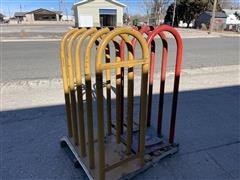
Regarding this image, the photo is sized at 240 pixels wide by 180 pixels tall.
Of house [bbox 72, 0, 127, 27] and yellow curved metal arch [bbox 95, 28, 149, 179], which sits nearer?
yellow curved metal arch [bbox 95, 28, 149, 179]

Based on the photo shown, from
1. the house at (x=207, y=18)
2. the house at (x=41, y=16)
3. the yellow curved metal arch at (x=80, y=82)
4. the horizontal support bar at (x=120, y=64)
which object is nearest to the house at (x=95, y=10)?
the house at (x=207, y=18)

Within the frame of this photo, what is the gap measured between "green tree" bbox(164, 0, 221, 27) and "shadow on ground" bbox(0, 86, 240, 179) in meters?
42.2

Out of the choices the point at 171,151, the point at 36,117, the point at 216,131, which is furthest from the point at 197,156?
the point at 36,117

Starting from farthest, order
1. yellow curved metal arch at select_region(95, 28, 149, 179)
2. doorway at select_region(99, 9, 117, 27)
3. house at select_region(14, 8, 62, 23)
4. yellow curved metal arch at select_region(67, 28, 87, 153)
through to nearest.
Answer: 1. house at select_region(14, 8, 62, 23)
2. doorway at select_region(99, 9, 117, 27)
3. yellow curved metal arch at select_region(67, 28, 87, 153)
4. yellow curved metal arch at select_region(95, 28, 149, 179)

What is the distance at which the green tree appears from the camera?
40.4 metres

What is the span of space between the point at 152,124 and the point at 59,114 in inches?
59.1

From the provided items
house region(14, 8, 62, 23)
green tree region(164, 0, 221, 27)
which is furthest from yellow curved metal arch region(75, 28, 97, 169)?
house region(14, 8, 62, 23)

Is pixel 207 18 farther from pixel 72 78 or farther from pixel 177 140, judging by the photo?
pixel 72 78

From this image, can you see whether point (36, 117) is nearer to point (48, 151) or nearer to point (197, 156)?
point (48, 151)

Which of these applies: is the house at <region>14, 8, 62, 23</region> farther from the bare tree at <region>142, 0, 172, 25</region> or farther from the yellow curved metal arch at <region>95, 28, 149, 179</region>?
the yellow curved metal arch at <region>95, 28, 149, 179</region>

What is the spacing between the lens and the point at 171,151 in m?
2.46

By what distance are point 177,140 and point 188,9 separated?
45474 mm

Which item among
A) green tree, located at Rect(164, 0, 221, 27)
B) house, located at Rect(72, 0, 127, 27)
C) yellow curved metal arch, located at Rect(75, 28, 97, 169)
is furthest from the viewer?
green tree, located at Rect(164, 0, 221, 27)

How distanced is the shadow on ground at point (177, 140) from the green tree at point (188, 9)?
42.2m
